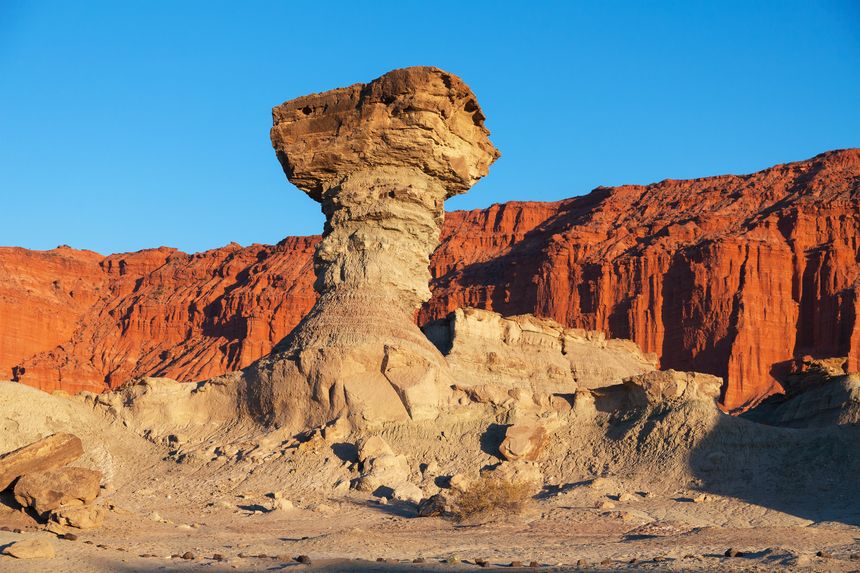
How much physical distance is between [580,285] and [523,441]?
2533 inches

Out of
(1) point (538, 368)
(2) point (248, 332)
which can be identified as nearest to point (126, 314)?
(2) point (248, 332)

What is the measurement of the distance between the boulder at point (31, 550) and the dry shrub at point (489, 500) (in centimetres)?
701

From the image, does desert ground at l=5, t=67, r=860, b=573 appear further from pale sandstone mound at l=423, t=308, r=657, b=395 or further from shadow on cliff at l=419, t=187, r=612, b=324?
shadow on cliff at l=419, t=187, r=612, b=324

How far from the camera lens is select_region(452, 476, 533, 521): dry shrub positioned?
1905cm

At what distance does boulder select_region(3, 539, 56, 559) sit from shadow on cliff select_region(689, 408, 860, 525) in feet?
39.4

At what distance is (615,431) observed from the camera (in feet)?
76.7

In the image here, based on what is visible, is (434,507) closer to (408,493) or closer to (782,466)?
(408,493)

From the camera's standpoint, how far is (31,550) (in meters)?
14.8

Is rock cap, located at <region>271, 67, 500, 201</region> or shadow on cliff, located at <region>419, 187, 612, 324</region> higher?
shadow on cliff, located at <region>419, 187, 612, 324</region>

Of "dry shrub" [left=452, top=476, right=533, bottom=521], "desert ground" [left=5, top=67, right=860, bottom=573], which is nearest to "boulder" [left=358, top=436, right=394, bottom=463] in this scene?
"desert ground" [left=5, top=67, right=860, bottom=573]

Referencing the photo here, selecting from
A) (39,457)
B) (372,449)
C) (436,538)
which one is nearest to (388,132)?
(372,449)

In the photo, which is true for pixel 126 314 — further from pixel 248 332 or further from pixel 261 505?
pixel 261 505

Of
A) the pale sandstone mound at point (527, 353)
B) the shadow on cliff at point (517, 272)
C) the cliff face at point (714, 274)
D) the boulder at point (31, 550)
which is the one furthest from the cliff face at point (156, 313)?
the boulder at point (31, 550)

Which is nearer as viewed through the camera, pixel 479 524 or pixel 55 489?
pixel 479 524
